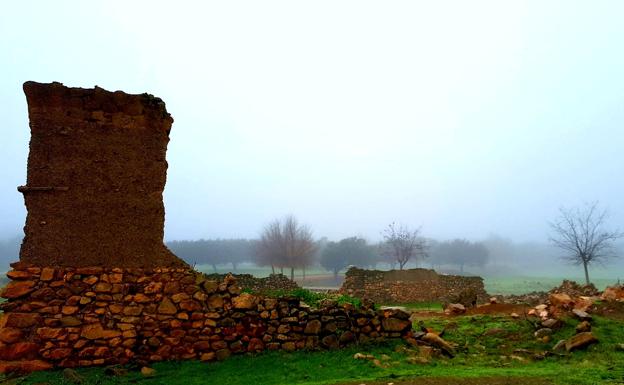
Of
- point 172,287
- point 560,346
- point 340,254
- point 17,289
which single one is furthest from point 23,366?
point 340,254

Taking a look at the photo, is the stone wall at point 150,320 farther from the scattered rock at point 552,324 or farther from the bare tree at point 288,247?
the bare tree at point 288,247

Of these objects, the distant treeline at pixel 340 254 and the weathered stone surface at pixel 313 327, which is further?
the distant treeline at pixel 340 254

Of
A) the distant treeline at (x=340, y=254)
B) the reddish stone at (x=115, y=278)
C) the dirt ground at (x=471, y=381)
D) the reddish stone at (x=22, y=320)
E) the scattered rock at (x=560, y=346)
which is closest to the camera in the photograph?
the dirt ground at (x=471, y=381)

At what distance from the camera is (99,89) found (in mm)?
9195

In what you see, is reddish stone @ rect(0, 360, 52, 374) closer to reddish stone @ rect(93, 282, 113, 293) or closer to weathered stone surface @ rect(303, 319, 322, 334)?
reddish stone @ rect(93, 282, 113, 293)

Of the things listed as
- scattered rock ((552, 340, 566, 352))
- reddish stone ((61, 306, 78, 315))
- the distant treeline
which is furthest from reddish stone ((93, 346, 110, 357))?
the distant treeline

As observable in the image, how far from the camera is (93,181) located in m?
8.85

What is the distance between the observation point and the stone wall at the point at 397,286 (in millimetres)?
26875

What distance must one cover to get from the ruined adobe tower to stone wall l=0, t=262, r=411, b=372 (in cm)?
42

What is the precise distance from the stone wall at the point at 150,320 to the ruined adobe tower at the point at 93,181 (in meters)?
0.42

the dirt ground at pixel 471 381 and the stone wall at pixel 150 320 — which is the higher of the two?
the stone wall at pixel 150 320

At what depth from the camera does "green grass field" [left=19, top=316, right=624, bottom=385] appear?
718 cm

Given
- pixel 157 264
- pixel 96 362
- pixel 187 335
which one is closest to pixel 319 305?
pixel 187 335

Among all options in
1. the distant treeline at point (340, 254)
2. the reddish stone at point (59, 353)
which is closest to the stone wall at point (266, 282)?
the reddish stone at point (59, 353)
